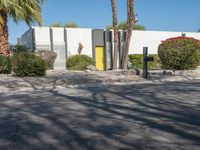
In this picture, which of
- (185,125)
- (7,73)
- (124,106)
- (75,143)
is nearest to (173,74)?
(7,73)

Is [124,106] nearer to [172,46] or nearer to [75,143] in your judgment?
[75,143]

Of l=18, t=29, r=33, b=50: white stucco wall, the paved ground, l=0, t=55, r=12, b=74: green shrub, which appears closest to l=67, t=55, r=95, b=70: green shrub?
l=18, t=29, r=33, b=50: white stucco wall

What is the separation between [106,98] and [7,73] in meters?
11.9

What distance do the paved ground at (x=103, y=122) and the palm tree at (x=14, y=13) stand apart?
39.3ft

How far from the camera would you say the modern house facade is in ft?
97.7

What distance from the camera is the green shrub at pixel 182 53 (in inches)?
854

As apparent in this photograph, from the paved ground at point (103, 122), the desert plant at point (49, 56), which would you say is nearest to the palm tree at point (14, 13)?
the desert plant at point (49, 56)

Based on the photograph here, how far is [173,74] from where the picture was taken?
1952 cm

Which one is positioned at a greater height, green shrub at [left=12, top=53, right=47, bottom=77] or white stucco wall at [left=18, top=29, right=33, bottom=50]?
white stucco wall at [left=18, top=29, right=33, bottom=50]

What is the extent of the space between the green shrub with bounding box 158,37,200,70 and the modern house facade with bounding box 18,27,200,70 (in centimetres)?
1034

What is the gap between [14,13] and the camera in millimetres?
22266

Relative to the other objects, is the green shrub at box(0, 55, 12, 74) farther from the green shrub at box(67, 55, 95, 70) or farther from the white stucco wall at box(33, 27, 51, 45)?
the white stucco wall at box(33, 27, 51, 45)

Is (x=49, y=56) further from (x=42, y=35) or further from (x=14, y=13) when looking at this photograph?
(x=14, y=13)

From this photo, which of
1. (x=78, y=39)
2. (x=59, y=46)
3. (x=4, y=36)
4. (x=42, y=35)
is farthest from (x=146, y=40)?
(x=4, y=36)
